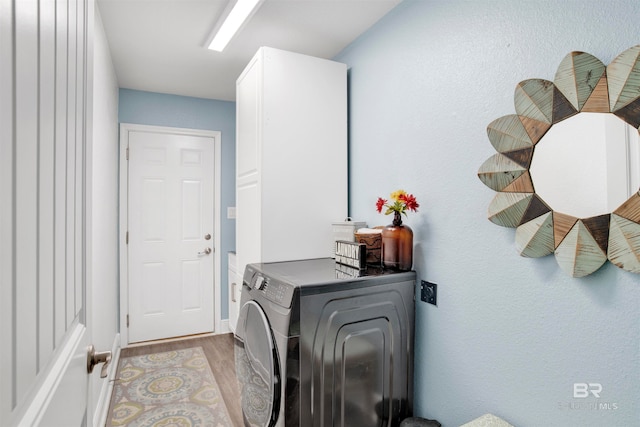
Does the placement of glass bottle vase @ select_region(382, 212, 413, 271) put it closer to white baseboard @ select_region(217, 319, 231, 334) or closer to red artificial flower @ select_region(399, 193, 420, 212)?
red artificial flower @ select_region(399, 193, 420, 212)

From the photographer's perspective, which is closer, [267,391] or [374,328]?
[267,391]

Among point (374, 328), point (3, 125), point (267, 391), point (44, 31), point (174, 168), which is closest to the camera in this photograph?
point (3, 125)

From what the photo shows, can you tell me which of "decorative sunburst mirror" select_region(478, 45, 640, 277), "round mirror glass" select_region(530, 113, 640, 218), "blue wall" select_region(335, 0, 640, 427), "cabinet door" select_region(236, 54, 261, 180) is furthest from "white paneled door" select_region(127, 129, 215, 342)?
"round mirror glass" select_region(530, 113, 640, 218)

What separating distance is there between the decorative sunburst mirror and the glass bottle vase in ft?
1.49

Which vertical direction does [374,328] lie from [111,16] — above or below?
below

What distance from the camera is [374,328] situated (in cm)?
159

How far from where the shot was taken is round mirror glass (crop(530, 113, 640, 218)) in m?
1.03

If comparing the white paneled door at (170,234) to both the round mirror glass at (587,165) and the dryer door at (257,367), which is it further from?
the round mirror glass at (587,165)

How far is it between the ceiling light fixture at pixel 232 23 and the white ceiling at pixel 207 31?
0.21 ft

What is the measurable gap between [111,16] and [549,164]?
8.09 feet

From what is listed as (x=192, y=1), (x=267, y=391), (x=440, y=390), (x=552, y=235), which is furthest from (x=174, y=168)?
(x=552, y=235)

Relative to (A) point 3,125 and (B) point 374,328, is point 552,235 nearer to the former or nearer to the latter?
(B) point 374,328

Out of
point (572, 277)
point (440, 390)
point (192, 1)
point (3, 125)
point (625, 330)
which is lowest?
point (440, 390)

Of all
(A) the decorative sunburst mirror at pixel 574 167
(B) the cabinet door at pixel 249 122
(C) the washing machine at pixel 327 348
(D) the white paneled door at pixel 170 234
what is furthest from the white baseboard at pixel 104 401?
(A) the decorative sunburst mirror at pixel 574 167
